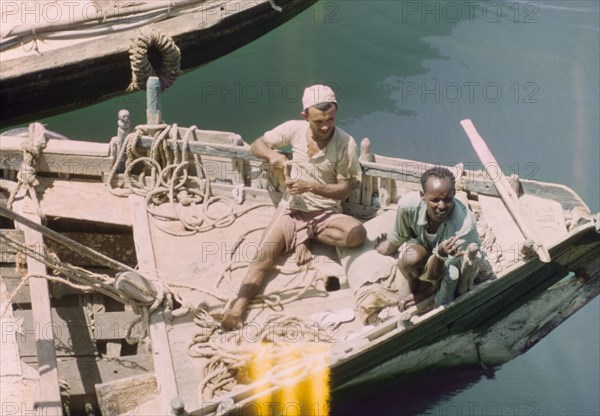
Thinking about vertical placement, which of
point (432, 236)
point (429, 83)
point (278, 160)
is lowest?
point (432, 236)

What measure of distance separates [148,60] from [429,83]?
3280 mm

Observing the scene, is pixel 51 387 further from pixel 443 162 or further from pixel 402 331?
pixel 443 162

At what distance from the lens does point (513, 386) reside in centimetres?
779

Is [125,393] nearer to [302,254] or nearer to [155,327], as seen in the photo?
[155,327]

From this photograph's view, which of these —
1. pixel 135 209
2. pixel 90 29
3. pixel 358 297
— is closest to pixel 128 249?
pixel 135 209

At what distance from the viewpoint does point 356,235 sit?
6.39 metres

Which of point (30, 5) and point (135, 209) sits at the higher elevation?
point (30, 5)

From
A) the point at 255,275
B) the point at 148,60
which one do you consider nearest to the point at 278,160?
the point at 255,275

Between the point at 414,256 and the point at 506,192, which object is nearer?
the point at 414,256

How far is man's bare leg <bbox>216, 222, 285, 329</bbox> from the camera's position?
20.3 feet

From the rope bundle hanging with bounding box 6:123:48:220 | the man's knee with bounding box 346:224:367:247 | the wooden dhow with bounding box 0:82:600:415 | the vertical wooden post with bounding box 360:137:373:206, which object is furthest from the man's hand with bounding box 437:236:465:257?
the rope bundle hanging with bounding box 6:123:48:220

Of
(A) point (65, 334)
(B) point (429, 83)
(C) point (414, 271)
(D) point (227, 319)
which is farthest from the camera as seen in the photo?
(B) point (429, 83)

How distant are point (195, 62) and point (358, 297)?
4.50 m

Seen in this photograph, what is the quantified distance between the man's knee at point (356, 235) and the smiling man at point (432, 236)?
323mm
